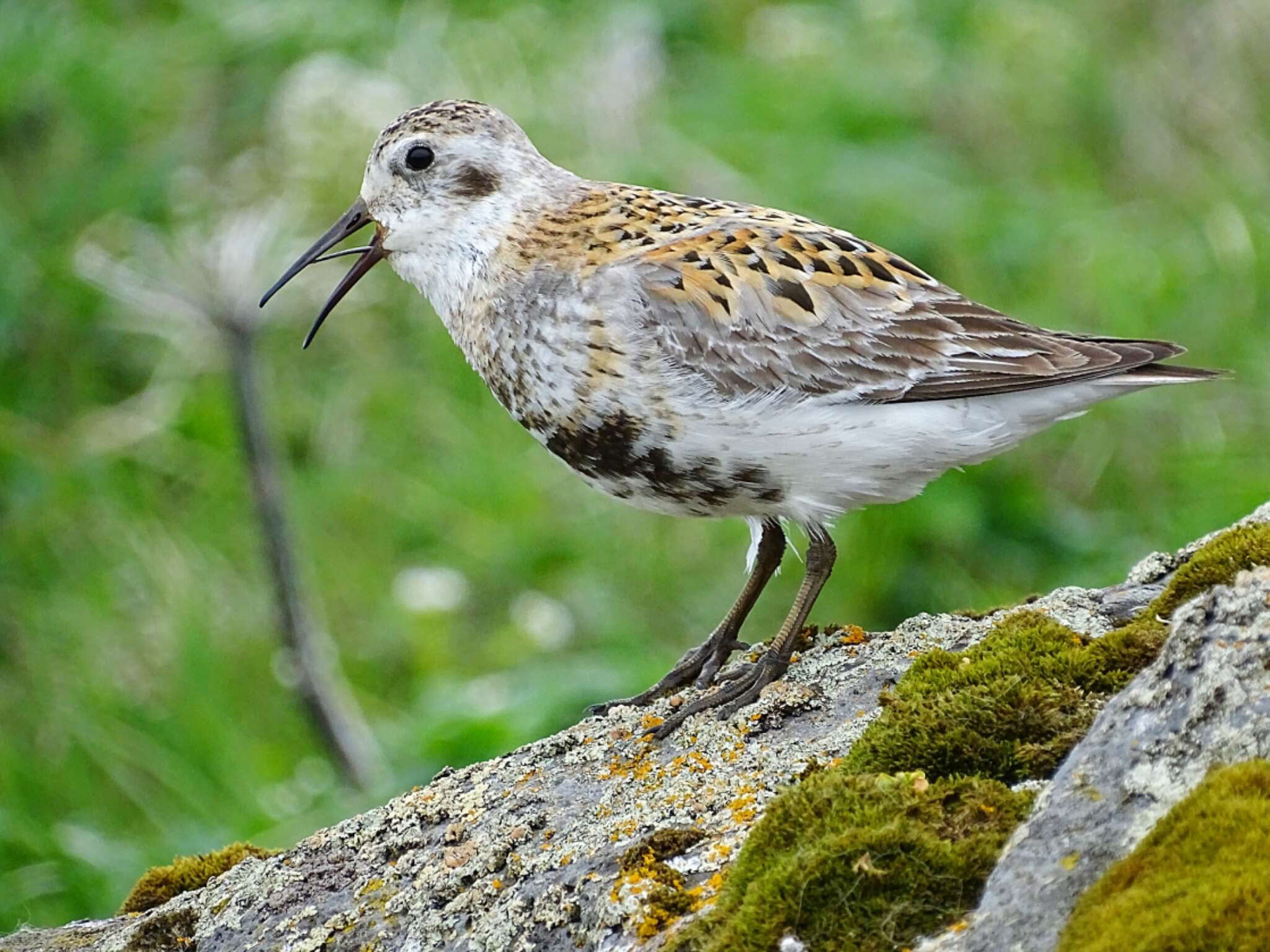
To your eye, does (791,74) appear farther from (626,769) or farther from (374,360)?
(626,769)

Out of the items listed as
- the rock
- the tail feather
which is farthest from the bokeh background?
the rock

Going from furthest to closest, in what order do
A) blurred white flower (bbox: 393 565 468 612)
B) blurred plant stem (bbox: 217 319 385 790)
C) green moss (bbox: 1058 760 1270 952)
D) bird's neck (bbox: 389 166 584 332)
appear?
blurred white flower (bbox: 393 565 468 612)
blurred plant stem (bbox: 217 319 385 790)
bird's neck (bbox: 389 166 584 332)
green moss (bbox: 1058 760 1270 952)

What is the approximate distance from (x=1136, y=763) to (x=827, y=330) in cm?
270

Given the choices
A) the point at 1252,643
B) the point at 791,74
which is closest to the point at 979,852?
the point at 1252,643

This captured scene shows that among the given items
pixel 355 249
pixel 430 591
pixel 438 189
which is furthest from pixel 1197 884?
pixel 430 591

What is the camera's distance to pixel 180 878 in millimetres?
4555

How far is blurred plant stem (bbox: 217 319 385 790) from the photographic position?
26.2 feet

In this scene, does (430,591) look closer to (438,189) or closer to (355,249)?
(355,249)

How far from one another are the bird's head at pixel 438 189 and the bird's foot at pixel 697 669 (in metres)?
1.56

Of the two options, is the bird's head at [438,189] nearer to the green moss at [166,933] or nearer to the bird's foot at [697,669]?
the bird's foot at [697,669]

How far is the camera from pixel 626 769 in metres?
4.28

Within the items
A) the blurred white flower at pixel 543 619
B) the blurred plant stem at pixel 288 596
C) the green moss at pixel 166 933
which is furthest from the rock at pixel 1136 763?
the blurred white flower at pixel 543 619

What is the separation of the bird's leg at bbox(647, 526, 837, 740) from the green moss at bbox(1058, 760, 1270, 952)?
173cm

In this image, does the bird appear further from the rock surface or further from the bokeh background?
the bokeh background
